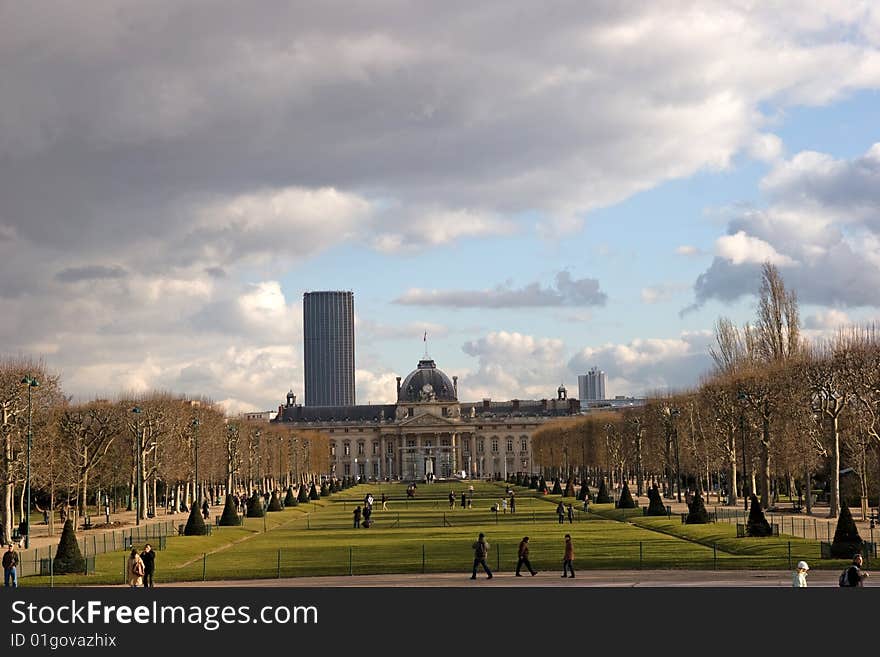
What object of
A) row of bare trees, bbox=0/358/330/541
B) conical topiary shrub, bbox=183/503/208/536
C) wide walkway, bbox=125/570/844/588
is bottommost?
wide walkway, bbox=125/570/844/588

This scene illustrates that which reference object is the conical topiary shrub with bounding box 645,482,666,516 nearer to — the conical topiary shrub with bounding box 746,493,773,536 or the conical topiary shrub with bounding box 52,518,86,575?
the conical topiary shrub with bounding box 746,493,773,536

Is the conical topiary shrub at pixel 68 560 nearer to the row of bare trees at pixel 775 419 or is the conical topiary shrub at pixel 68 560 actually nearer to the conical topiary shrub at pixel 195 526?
the conical topiary shrub at pixel 195 526

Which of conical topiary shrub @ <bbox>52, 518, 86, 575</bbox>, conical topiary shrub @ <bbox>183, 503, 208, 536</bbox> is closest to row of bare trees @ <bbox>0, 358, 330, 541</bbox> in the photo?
conical topiary shrub @ <bbox>183, 503, 208, 536</bbox>

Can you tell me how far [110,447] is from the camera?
100938 millimetres

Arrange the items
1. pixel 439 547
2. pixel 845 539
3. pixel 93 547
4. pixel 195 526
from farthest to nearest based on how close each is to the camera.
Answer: pixel 195 526 < pixel 93 547 < pixel 439 547 < pixel 845 539

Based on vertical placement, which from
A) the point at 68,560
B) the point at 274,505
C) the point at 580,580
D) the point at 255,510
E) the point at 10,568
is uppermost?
the point at 10,568

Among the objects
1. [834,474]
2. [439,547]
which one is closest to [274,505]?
[439,547]

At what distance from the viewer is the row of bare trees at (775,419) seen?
79.2 metres

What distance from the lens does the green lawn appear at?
4956cm

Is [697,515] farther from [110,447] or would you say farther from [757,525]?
[110,447]

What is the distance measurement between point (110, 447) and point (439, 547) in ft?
161

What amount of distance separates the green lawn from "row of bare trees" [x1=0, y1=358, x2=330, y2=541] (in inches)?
480

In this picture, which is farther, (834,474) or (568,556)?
(834,474)
